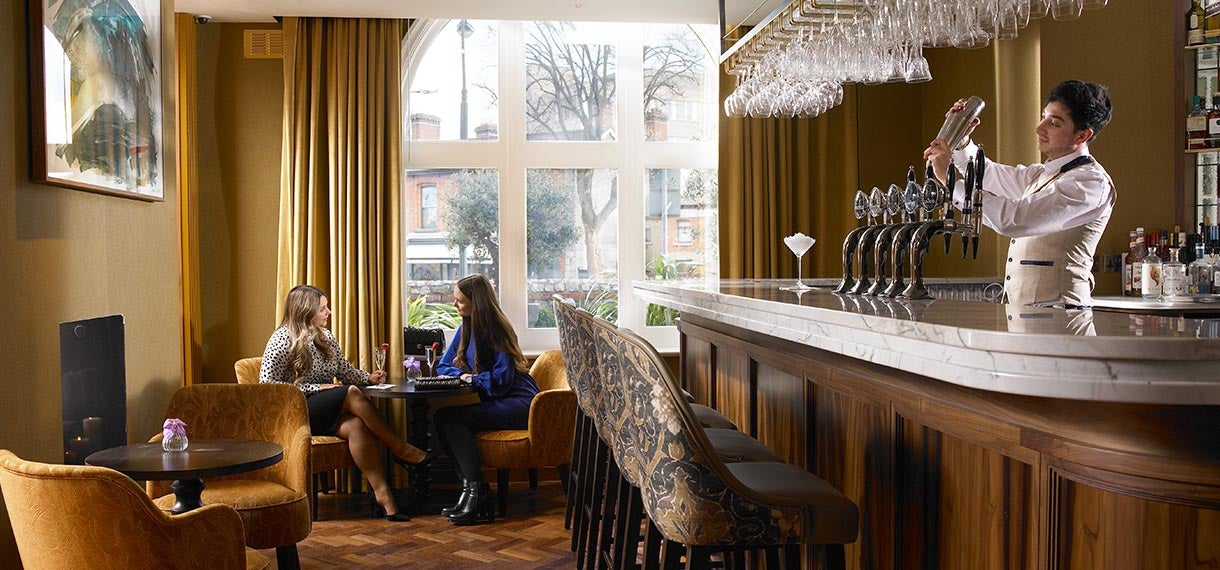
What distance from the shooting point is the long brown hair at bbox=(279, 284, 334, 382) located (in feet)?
17.0

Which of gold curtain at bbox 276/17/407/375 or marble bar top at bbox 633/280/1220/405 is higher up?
gold curtain at bbox 276/17/407/375

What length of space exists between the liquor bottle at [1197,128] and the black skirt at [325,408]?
171 inches

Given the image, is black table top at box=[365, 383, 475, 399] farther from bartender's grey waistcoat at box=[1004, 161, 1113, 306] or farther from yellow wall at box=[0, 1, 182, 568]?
bartender's grey waistcoat at box=[1004, 161, 1113, 306]

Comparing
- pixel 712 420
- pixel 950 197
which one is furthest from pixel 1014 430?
pixel 712 420

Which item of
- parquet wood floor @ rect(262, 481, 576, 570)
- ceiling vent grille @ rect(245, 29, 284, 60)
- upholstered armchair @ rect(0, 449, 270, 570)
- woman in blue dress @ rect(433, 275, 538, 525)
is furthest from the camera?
ceiling vent grille @ rect(245, 29, 284, 60)

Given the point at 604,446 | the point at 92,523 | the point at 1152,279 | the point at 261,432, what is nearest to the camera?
the point at 92,523

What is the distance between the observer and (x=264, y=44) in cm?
588

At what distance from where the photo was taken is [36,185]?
10.4 ft

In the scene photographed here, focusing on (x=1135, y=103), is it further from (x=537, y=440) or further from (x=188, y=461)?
(x=188, y=461)

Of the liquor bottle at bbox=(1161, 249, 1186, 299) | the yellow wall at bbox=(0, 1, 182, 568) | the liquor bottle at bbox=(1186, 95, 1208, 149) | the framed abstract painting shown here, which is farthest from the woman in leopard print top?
the liquor bottle at bbox=(1186, 95, 1208, 149)

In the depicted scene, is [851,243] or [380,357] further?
[380,357]

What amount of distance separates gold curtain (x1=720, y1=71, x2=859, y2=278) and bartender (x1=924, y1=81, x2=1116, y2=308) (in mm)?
2375

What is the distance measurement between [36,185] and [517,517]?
2860 mm

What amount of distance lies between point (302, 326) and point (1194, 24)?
15.2ft
